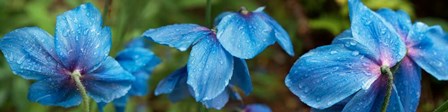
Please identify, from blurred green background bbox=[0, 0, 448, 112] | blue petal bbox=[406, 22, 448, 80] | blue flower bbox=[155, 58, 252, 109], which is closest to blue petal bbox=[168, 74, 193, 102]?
blue flower bbox=[155, 58, 252, 109]

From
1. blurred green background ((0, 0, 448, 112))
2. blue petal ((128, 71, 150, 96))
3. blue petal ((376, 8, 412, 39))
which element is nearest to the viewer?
blue petal ((376, 8, 412, 39))

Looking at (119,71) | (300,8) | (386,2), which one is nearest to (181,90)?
(119,71)

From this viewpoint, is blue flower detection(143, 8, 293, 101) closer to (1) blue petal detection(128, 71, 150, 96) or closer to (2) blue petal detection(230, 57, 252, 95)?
(2) blue petal detection(230, 57, 252, 95)

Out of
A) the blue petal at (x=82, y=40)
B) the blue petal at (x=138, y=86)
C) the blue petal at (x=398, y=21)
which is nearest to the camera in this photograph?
the blue petal at (x=82, y=40)

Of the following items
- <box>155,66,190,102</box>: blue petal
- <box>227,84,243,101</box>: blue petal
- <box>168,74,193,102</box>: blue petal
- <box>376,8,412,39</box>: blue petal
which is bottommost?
<box>227,84,243,101</box>: blue petal

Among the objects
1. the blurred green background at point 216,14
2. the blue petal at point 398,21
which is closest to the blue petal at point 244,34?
the blue petal at point 398,21


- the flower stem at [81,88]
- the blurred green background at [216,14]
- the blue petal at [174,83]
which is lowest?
the blurred green background at [216,14]

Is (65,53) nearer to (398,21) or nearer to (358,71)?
(358,71)

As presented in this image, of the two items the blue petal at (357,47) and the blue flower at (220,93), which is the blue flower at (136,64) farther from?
the blue petal at (357,47)
